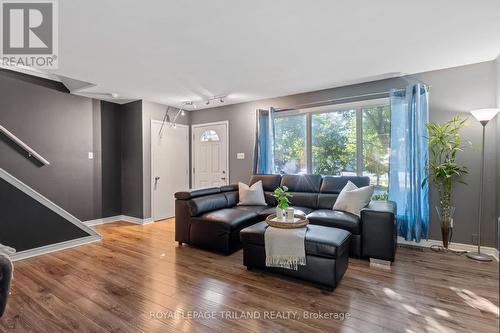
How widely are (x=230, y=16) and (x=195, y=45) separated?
66cm

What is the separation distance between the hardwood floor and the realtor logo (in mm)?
2428

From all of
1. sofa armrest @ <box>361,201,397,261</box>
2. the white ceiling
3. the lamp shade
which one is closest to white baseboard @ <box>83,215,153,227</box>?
the white ceiling

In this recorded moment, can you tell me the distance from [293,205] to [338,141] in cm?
135

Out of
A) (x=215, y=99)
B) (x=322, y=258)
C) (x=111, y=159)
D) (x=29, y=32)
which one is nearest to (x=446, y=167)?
(x=322, y=258)

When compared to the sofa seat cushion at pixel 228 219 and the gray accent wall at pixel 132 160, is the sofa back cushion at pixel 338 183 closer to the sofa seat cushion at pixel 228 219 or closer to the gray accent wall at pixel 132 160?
the sofa seat cushion at pixel 228 219

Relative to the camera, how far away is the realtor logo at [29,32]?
6.86 ft

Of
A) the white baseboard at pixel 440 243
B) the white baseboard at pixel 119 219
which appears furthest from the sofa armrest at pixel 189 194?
the white baseboard at pixel 440 243

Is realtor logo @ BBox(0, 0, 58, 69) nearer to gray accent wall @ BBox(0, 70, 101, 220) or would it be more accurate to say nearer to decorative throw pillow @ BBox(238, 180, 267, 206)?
gray accent wall @ BBox(0, 70, 101, 220)

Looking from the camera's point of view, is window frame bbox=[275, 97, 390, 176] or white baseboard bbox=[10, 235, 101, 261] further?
window frame bbox=[275, 97, 390, 176]

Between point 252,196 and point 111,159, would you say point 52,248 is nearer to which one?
point 111,159

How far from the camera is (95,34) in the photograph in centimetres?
243

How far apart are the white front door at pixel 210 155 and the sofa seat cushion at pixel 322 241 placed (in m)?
2.83

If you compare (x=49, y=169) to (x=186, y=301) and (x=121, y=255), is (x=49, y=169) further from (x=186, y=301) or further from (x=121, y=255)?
(x=186, y=301)

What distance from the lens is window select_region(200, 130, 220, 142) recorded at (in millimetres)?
5534
